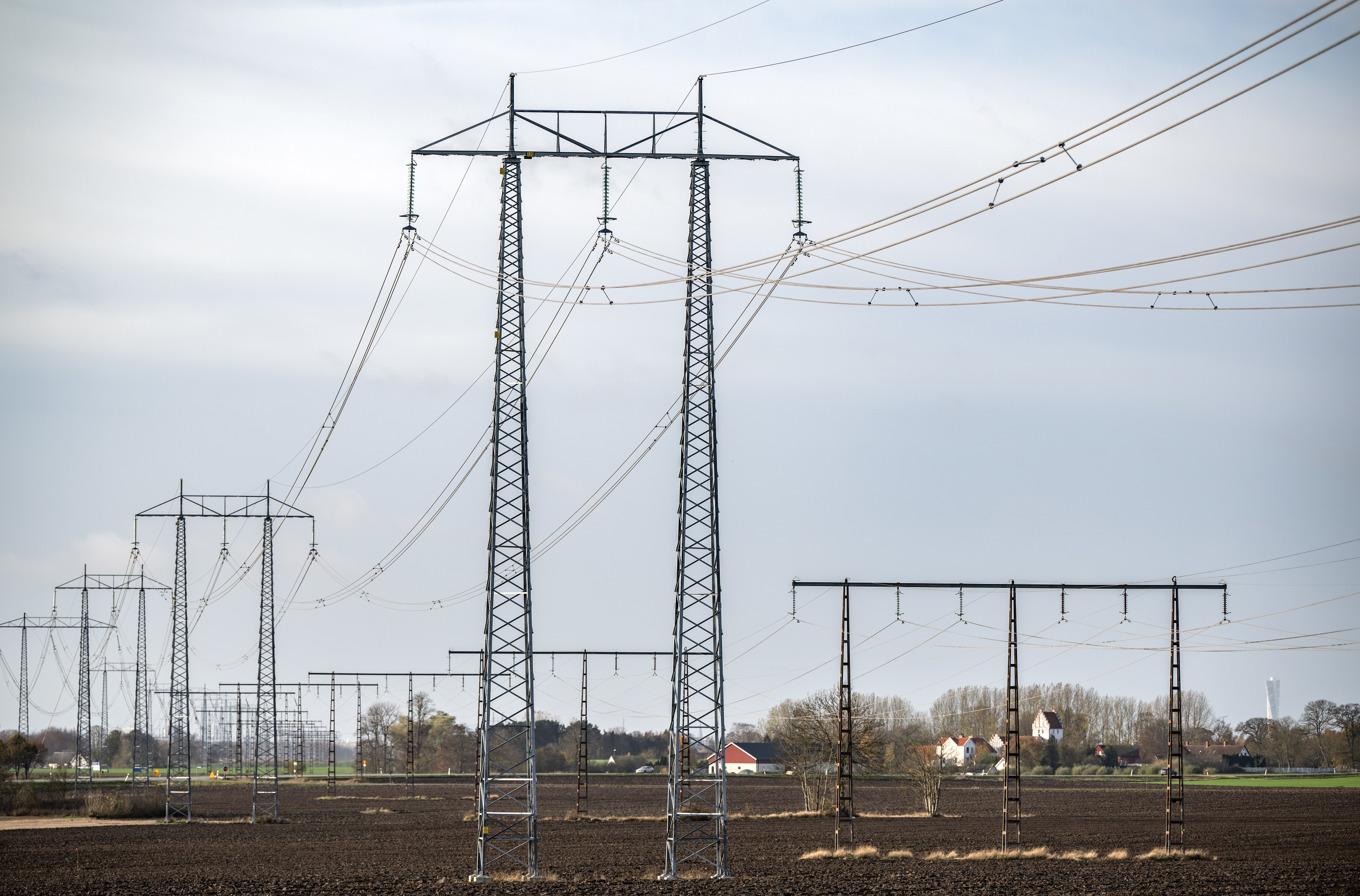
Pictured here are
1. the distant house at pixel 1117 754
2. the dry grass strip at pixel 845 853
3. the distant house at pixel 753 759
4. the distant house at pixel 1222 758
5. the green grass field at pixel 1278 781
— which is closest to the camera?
the dry grass strip at pixel 845 853

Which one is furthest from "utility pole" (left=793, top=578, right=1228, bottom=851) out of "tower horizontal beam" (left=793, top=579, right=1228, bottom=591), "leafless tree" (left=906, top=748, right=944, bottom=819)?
"leafless tree" (left=906, top=748, right=944, bottom=819)

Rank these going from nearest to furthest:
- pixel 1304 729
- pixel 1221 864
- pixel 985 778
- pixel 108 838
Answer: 1. pixel 1221 864
2. pixel 108 838
3. pixel 985 778
4. pixel 1304 729

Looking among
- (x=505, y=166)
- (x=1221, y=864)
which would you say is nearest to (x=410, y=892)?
(x=505, y=166)

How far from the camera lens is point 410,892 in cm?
3644

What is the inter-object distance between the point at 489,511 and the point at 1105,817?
51.8m

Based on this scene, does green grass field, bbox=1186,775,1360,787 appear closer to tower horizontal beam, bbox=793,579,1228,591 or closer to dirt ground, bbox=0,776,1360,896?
dirt ground, bbox=0,776,1360,896

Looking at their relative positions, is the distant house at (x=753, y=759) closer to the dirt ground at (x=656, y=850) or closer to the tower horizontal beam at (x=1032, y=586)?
the dirt ground at (x=656, y=850)

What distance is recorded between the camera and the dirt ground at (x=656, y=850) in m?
39.1

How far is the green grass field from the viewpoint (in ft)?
430

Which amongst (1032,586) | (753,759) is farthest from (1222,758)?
(1032,586)

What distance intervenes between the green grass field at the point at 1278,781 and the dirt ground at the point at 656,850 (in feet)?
121

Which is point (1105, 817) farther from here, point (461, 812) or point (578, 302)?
point (578, 302)

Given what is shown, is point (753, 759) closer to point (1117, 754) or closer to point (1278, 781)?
point (1117, 754)

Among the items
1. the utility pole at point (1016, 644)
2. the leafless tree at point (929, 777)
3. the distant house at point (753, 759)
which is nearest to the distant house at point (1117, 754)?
the distant house at point (753, 759)
